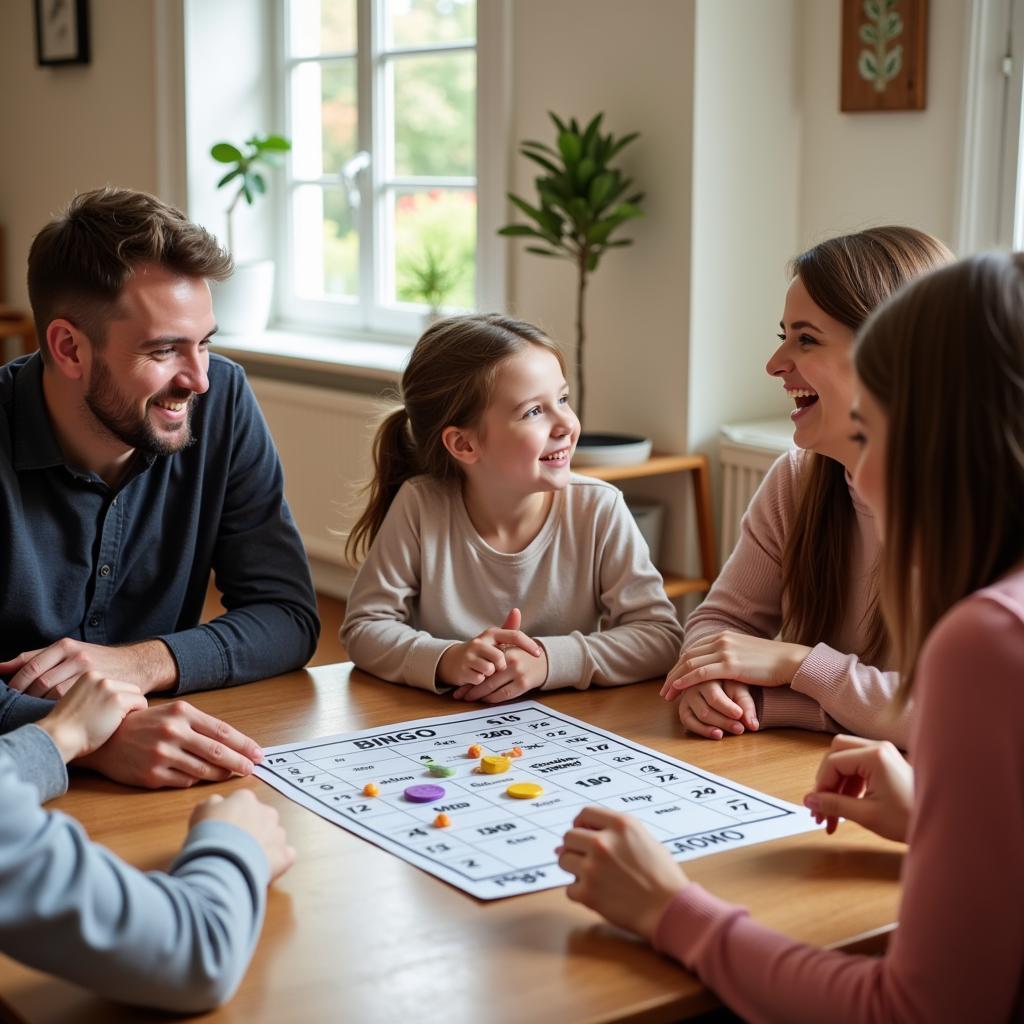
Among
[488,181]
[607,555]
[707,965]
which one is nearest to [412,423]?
[607,555]

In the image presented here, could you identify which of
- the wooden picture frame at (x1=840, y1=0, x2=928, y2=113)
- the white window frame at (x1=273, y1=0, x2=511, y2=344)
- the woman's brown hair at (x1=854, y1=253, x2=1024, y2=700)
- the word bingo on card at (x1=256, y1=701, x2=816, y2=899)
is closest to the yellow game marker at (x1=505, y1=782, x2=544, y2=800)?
the word bingo on card at (x1=256, y1=701, x2=816, y2=899)

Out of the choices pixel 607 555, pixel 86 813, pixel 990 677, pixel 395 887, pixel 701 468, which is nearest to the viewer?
pixel 990 677

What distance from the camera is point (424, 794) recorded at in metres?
1.37

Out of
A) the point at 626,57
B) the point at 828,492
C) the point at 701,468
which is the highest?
the point at 626,57

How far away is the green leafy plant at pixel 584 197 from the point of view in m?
3.30

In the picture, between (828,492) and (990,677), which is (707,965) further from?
(828,492)

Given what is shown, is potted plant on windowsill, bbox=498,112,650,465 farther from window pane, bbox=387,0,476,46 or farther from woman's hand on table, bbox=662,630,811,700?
woman's hand on table, bbox=662,630,811,700

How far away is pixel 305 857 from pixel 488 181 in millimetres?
2914

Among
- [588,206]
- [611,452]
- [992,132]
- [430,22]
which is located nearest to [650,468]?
[611,452]

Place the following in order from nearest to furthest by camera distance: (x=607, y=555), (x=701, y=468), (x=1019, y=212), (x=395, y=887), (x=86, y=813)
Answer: (x=395, y=887)
(x=86, y=813)
(x=607, y=555)
(x=1019, y=212)
(x=701, y=468)

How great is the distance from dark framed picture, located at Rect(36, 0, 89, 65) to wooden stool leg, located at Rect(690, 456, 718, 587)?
124 inches

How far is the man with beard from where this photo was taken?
70.2 inches

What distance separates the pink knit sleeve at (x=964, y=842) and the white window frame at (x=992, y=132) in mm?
2309

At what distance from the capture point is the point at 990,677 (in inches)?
35.9
